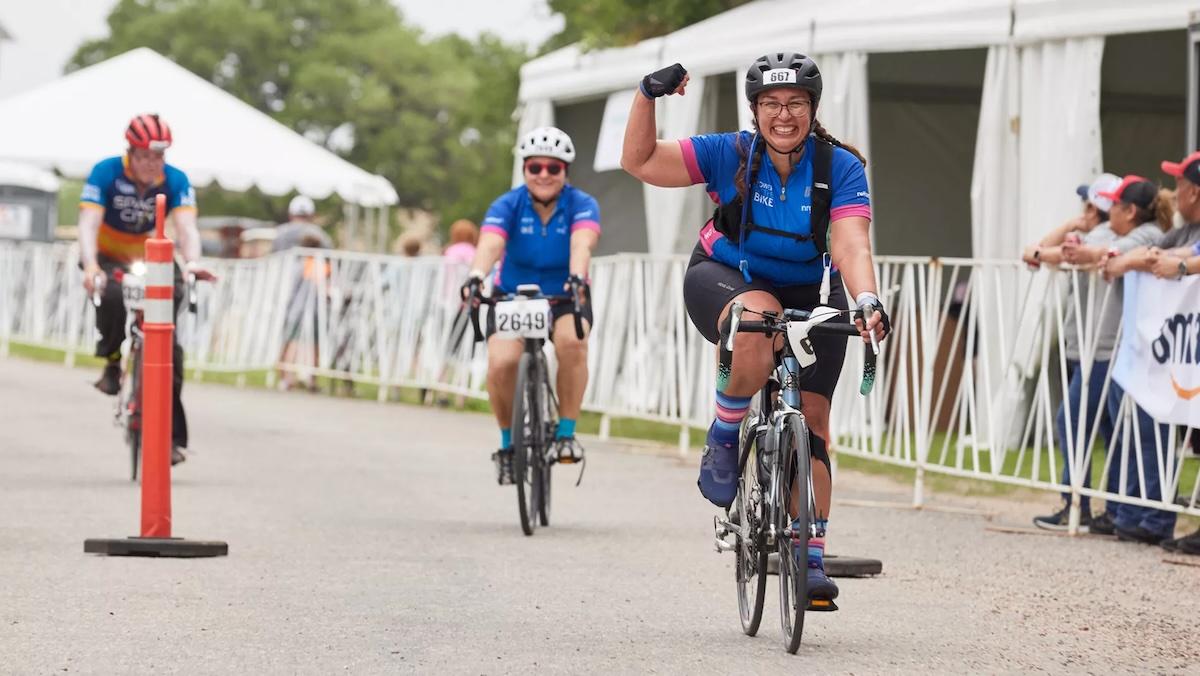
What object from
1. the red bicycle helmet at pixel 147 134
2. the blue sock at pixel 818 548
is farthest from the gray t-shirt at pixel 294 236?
the blue sock at pixel 818 548

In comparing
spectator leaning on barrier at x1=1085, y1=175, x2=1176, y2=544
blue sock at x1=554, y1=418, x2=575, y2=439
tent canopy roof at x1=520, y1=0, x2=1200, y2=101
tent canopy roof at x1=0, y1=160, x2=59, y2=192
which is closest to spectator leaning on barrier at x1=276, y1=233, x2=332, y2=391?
tent canopy roof at x1=520, y1=0, x2=1200, y2=101

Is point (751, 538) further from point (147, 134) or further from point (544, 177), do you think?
point (147, 134)

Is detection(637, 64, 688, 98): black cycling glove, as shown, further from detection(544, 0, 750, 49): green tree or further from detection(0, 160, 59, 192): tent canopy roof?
detection(0, 160, 59, 192): tent canopy roof

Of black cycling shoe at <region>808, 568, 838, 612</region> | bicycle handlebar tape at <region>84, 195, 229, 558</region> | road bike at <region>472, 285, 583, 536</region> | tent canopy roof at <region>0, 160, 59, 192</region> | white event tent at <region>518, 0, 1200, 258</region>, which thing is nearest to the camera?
black cycling shoe at <region>808, 568, 838, 612</region>

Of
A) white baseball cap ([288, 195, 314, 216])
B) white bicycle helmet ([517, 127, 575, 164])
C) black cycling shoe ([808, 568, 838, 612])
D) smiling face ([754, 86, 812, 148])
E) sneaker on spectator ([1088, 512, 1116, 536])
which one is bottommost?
sneaker on spectator ([1088, 512, 1116, 536])

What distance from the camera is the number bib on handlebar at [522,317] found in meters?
10.1

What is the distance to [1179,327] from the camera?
992 centimetres

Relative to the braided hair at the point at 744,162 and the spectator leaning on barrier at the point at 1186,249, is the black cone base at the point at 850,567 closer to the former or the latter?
the spectator leaning on barrier at the point at 1186,249

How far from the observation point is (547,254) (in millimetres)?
10555

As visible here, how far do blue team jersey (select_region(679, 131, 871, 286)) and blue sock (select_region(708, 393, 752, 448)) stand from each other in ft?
1.42

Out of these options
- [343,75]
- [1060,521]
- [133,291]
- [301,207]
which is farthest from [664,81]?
[343,75]

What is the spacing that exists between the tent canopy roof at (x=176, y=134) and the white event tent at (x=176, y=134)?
1 cm

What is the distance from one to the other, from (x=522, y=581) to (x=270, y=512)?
2.81m

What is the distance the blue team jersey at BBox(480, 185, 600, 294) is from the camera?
34.6ft
